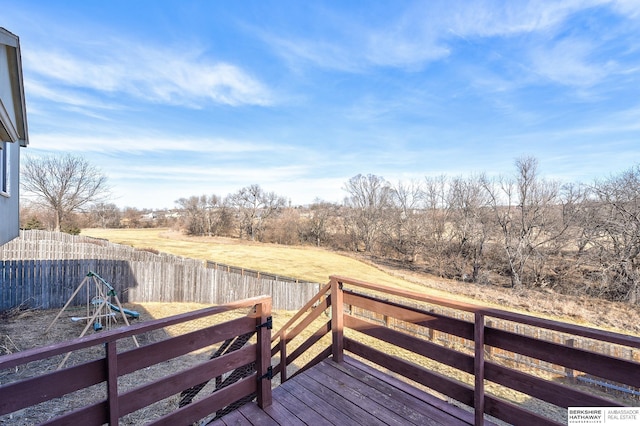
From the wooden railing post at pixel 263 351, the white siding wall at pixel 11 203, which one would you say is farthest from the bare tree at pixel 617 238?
the white siding wall at pixel 11 203

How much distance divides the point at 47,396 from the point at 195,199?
4353cm

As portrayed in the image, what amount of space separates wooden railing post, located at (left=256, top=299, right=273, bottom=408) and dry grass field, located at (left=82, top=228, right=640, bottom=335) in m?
14.9

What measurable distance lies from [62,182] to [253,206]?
19767 mm

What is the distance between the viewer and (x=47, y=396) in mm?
1610

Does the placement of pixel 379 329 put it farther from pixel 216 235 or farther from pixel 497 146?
pixel 216 235

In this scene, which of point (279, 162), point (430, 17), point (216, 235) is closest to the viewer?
point (430, 17)

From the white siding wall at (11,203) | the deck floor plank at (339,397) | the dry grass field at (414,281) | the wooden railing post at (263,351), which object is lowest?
the dry grass field at (414,281)

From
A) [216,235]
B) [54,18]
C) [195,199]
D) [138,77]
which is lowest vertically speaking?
[216,235]

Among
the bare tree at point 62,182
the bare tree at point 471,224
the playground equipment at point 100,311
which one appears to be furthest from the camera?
the bare tree at point 62,182

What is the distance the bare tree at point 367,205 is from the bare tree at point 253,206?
10772 millimetres

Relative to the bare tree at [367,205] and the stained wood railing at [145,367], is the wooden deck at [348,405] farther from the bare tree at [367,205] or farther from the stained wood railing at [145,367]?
the bare tree at [367,205]

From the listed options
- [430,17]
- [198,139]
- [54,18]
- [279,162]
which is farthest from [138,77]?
[279,162]

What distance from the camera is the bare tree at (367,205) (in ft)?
110

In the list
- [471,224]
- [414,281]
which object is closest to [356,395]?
[414,281]
